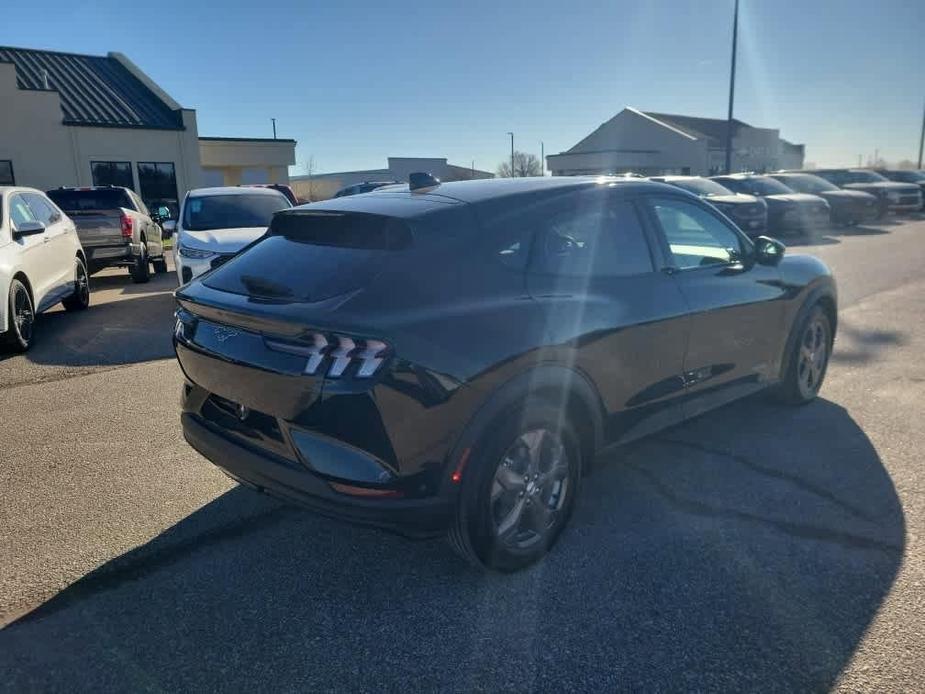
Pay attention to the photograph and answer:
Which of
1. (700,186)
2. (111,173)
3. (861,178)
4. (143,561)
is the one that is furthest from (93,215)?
(861,178)

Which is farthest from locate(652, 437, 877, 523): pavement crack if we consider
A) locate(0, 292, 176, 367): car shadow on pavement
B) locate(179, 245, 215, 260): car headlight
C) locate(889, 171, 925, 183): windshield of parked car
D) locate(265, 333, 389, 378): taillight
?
locate(889, 171, 925, 183): windshield of parked car

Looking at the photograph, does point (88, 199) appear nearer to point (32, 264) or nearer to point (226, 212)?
point (226, 212)

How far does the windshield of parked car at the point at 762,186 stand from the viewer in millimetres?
19453

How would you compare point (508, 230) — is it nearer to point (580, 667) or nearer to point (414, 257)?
point (414, 257)

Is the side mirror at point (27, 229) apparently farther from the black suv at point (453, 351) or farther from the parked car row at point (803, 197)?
the parked car row at point (803, 197)

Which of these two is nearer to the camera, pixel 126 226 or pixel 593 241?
pixel 593 241

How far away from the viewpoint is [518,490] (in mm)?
3064

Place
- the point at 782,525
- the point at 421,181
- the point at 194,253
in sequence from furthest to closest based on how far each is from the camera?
the point at 194,253, the point at 421,181, the point at 782,525

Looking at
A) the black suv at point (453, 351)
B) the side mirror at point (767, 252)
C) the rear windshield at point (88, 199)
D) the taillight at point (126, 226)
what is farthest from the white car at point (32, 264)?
the side mirror at point (767, 252)

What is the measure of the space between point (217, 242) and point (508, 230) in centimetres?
653

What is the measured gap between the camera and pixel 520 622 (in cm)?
277

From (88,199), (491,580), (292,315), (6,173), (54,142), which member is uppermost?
(54,142)

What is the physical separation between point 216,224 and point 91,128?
18.5 meters

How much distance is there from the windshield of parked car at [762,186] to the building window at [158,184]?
19.6m
